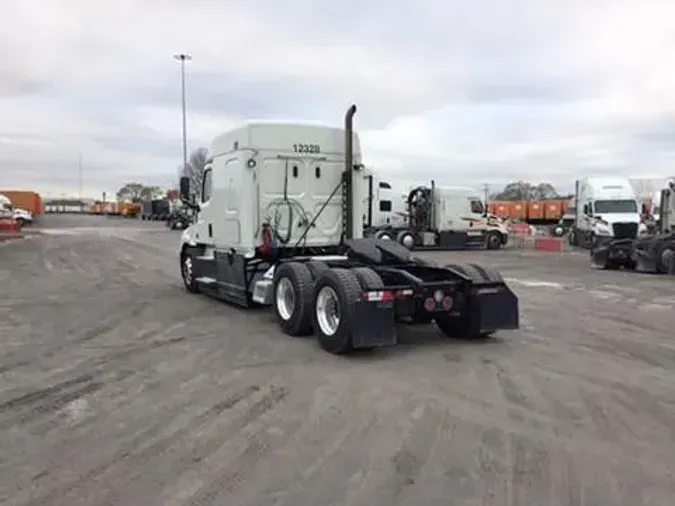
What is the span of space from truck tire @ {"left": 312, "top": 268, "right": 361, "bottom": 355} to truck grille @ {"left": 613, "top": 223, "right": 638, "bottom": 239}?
21.9m

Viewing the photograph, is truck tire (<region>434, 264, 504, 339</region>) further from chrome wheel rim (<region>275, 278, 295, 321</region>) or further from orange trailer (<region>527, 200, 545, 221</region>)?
orange trailer (<region>527, 200, 545, 221</region>)

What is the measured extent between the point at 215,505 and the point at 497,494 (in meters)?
1.74

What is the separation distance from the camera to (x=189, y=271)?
1449cm

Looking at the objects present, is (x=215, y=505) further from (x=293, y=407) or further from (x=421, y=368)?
(x=421, y=368)

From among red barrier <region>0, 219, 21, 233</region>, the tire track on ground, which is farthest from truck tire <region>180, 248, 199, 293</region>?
red barrier <region>0, 219, 21, 233</region>

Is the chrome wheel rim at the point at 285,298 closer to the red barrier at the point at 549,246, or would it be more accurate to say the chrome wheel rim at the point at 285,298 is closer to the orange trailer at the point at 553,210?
the red barrier at the point at 549,246

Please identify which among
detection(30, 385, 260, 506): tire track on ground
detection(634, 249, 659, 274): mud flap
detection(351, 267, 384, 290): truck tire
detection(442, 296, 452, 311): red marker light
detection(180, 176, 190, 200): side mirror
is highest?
detection(180, 176, 190, 200): side mirror

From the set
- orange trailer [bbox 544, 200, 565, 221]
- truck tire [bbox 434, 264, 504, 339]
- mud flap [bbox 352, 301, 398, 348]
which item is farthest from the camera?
orange trailer [bbox 544, 200, 565, 221]

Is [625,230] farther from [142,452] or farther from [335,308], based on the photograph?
[142,452]

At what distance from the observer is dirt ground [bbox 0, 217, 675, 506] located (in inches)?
175

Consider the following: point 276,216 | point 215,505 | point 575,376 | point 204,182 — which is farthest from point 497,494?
point 204,182

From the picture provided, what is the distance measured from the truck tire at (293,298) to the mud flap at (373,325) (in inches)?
53.2

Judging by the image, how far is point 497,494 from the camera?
4309 millimetres

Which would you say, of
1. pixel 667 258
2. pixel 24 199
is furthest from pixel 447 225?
pixel 24 199
